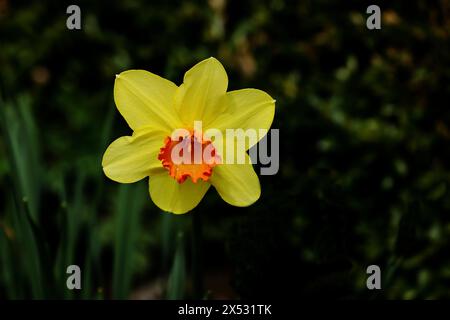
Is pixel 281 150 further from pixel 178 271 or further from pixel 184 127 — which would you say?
pixel 184 127

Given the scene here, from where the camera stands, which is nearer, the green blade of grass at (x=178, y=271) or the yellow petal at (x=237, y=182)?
the yellow petal at (x=237, y=182)

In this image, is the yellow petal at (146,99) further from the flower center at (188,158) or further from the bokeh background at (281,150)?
the bokeh background at (281,150)

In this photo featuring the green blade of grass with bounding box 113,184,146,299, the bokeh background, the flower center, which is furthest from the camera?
the green blade of grass with bounding box 113,184,146,299

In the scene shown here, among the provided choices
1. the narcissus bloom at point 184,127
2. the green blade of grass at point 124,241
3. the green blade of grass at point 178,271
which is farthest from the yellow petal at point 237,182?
the green blade of grass at point 124,241

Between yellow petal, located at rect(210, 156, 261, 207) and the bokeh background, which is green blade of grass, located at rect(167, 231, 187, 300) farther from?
yellow petal, located at rect(210, 156, 261, 207)

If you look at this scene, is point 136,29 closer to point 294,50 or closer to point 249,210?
point 294,50

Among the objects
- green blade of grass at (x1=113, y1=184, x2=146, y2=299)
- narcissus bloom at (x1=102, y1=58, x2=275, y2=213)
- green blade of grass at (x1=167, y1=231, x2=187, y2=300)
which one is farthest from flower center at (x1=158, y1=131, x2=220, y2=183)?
green blade of grass at (x1=113, y1=184, x2=146, y2=299)

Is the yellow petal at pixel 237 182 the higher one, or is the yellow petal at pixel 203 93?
the yellow petal at pixel 203 93

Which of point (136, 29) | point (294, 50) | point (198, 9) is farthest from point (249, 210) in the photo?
point (136, 29)
